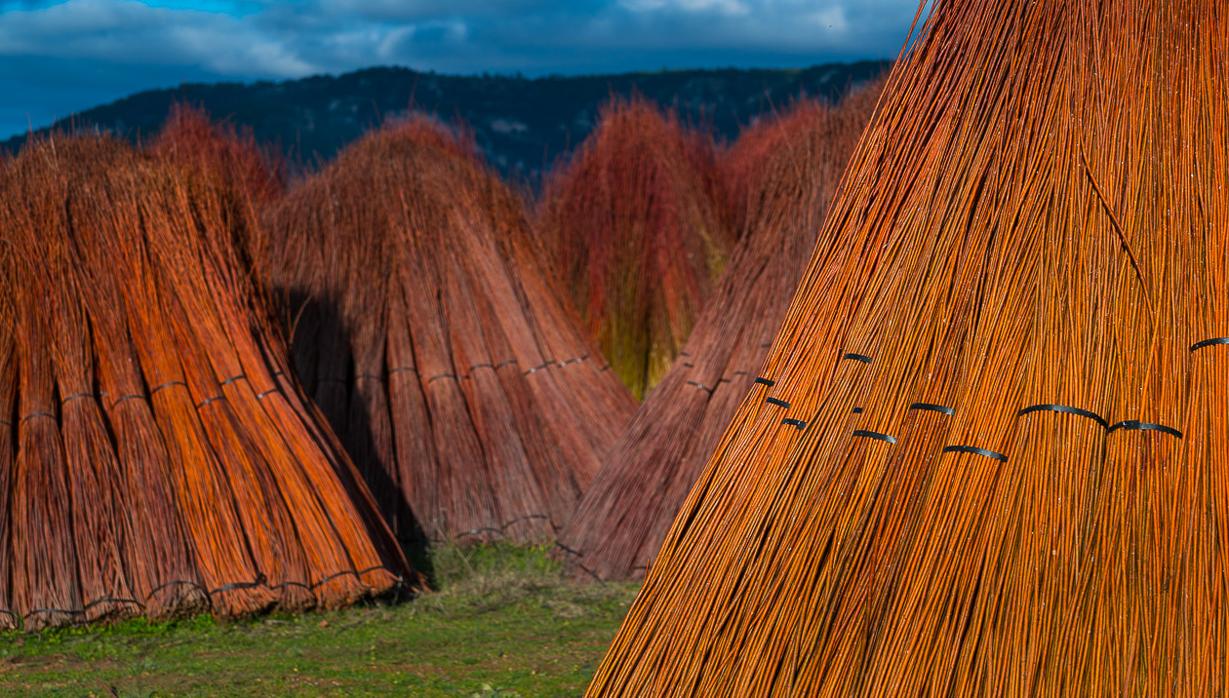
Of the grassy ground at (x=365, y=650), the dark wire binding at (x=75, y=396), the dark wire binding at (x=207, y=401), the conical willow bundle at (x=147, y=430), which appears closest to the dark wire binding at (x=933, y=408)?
the grassy ground at (x=365, y=650)

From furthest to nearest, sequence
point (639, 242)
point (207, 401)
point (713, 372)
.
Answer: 1. point (639, 242)
2. point (713, 372)
3. point (207, 401)

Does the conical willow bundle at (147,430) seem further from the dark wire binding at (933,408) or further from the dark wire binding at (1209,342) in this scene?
the dark wire binding at (1209,342)

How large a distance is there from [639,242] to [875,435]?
202 inches

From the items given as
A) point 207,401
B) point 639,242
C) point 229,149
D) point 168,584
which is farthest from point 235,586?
point 229,149

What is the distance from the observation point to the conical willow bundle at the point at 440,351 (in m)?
5.76

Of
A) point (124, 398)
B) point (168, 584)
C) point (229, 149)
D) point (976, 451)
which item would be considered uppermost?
point (229, 149)

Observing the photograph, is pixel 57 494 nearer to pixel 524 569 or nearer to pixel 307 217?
pixel 524 569

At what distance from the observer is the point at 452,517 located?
5.71 meters

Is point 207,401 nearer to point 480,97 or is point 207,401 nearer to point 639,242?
point 639,242

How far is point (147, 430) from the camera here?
440 centimetres

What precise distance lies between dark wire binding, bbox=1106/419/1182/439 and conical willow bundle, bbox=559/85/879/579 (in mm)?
2936

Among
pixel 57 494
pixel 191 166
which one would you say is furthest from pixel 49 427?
pixel 191 166

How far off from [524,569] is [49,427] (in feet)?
6.50

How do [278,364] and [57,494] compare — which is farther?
[278,364]
